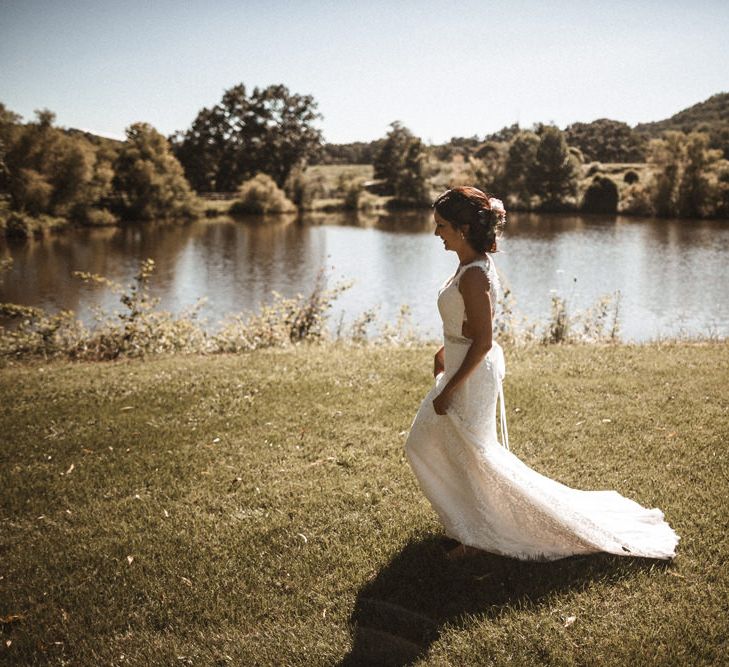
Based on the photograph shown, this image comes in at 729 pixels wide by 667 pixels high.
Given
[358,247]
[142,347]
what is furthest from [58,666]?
[358,247]

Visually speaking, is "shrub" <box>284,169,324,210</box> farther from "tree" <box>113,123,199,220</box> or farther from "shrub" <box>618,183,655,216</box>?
"shrub" <box>618,183,655,216</box>

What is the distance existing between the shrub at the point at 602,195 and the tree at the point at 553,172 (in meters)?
2.24

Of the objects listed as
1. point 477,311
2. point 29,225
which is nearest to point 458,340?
point 477,311

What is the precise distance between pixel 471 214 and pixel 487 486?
6.59ft

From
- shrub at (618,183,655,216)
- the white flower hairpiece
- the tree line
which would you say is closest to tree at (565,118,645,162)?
the tree line

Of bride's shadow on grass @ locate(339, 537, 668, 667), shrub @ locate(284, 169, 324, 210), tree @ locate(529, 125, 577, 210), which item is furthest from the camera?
shrub @ locate(284, 169, 324, 210)

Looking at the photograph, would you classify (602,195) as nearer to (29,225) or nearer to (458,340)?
(29,225)

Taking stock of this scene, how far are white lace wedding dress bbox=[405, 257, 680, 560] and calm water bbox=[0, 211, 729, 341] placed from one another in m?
10.6

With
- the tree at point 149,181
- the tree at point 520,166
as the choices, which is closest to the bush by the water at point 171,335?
the tree at point 149,181

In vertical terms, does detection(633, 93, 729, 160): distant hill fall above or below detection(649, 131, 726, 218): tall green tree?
above

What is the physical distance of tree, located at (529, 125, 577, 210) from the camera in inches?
2584

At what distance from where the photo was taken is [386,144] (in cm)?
9175

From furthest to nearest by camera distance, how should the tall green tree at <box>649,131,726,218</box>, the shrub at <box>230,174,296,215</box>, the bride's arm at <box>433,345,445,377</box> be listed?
1. the shrub at <box>230,174,296,215</box>
2. the tall green tree at <box>649,131,726,218</box>
3. the bride's arm at <box>433,345,445,377</box>

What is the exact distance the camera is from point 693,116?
6772 inches
